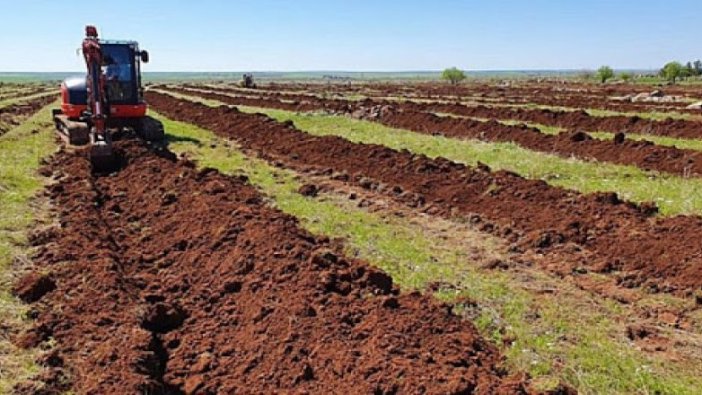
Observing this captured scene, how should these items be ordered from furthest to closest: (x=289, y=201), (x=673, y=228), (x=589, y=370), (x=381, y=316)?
(x=289, y=201) → (x=673, y=228) → (x=381, y=316) → (x=589, y=370)

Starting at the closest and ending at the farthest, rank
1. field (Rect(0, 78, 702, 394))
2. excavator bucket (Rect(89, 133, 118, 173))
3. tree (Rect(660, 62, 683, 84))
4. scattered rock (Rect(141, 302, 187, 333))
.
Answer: field (Rect(0, 78, 702, 394)) < scattered rock (Rect(141, 302, 187, 333)) < excavator bucket (Rect(89, 133, 118, 173)) < tree (Rect(660, 62, 683, 84))

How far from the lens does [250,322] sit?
6.20 m

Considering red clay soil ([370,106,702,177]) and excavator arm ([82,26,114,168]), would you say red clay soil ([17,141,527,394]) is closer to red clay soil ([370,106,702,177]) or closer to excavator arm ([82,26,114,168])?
excavator arm ([82,26,114,168])

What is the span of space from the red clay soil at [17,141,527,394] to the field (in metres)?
0.02

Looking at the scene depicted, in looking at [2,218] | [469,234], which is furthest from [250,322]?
[2,218]

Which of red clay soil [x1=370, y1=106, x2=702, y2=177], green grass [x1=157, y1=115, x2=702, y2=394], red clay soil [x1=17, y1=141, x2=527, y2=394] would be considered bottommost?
green grass [x1=157, y1=115, x2=702, y2=394]

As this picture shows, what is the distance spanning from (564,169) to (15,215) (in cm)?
1093

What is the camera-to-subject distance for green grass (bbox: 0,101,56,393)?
17.9ft

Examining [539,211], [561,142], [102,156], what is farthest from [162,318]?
[561,142]

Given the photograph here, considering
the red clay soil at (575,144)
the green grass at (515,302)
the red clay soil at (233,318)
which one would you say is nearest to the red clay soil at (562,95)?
the red clay soil at (575,144)

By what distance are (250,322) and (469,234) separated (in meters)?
4.82

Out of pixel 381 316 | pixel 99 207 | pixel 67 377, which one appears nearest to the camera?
pixel 67 377

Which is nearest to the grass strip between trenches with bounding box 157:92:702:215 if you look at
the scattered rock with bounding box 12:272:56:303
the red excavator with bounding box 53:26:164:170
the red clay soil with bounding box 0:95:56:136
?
the red excavator with bounding box 53:26:164:170

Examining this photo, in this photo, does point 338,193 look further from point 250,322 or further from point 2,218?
point 250,322
